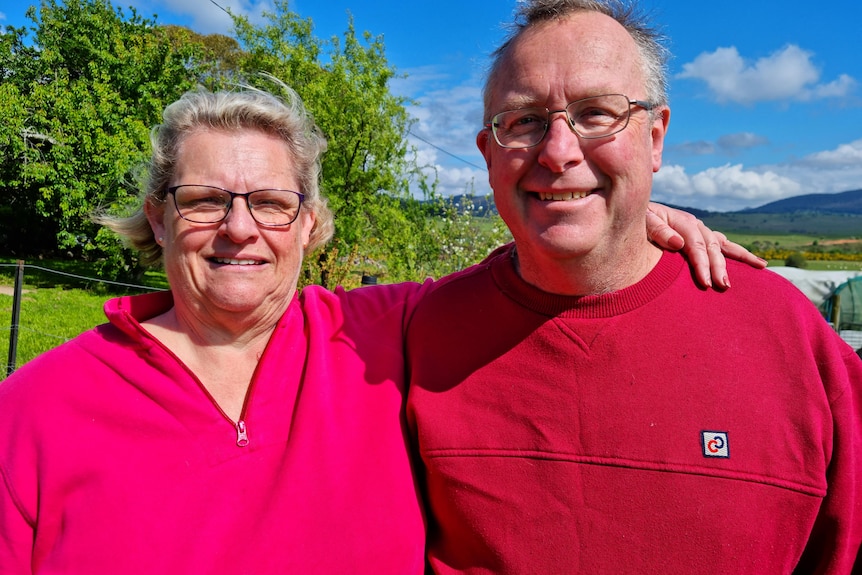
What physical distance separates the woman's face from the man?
0.72 m

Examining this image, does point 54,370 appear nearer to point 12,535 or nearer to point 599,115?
point 12,535

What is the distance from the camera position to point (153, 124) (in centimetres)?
1492

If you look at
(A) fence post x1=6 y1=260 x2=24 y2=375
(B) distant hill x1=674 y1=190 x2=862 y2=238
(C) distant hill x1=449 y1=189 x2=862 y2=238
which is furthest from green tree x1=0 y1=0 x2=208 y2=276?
(B) distant hill x1=674 y1=190 x2=862 y2=238

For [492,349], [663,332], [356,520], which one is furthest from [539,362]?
[356,520]

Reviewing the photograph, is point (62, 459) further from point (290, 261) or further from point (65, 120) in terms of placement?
point (65, 120)

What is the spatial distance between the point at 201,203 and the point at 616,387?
4.67 ft

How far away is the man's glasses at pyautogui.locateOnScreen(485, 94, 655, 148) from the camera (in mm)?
1712

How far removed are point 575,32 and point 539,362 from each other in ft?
3.12

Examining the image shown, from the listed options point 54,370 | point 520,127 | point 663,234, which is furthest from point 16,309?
point 663,234

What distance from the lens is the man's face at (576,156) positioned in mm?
1710

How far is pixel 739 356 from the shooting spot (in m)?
1.74

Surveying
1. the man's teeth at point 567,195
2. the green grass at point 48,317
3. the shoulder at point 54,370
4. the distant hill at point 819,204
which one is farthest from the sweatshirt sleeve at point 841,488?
the distant hill at point 819,204

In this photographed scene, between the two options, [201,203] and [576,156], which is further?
[201,203]

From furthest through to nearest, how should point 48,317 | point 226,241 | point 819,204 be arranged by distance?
point 819,204 < point 48,317 < point 226,241
